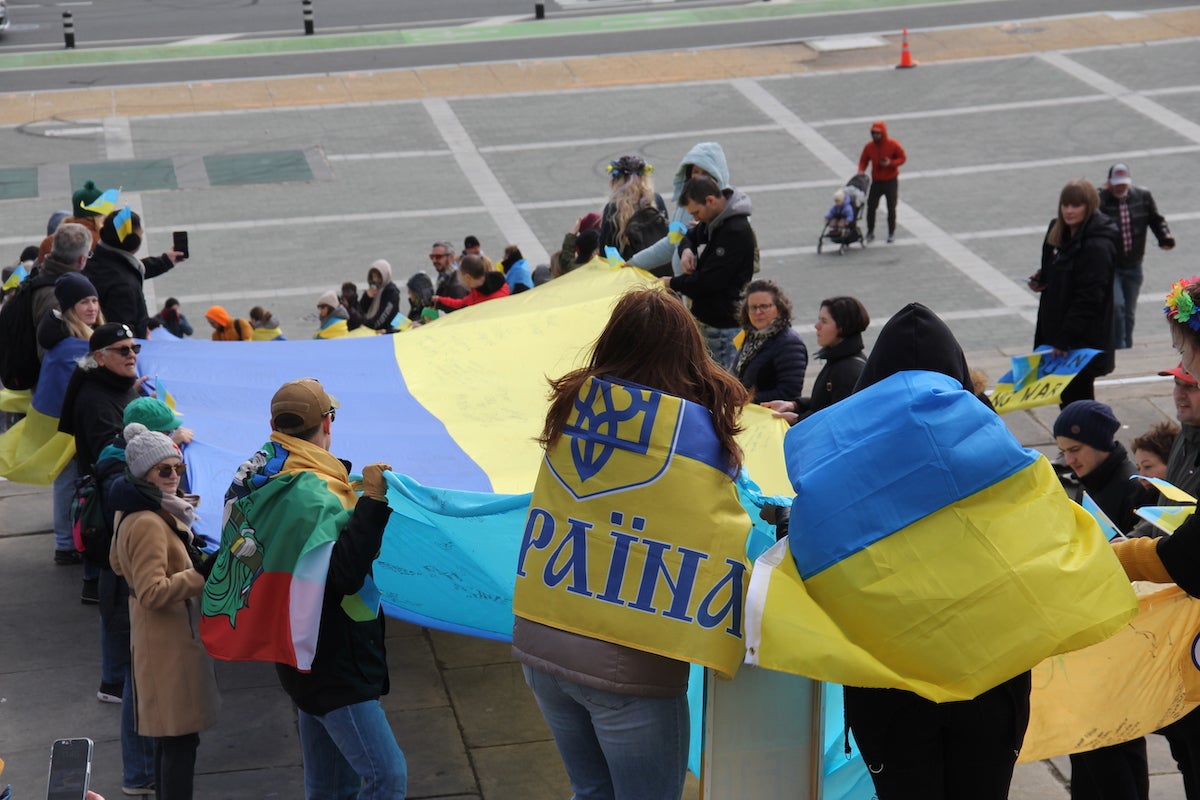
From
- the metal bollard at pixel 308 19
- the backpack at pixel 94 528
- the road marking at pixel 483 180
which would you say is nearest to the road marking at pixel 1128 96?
the road marking at pixel 483 180

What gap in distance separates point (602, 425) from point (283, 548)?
1.41m

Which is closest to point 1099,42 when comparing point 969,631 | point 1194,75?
point 1194,75

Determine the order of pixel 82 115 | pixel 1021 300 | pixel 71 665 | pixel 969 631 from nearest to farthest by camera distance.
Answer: pixel 969 631, pixel 71 665, pixel 1021 300, pixel 82 115

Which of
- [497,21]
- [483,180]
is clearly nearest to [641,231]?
[483,180]

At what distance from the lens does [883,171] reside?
1734 centimetres

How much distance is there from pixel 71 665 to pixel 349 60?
20930 millimetres

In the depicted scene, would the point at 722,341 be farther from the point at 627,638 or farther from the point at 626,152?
the point at 626,152

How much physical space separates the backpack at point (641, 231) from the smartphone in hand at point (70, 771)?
691 cm

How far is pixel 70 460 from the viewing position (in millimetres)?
7770

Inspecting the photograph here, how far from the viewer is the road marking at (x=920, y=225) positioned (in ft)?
50.4

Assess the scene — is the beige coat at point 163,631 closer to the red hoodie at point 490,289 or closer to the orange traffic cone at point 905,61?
the red hoodie at point 490,289

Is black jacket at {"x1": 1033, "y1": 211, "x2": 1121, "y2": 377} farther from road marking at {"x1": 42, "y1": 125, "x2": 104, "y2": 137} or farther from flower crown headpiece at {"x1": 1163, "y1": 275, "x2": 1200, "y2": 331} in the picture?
road marking at {"x1": 42, "y1": 125, "x2": 104, "y2": 137}

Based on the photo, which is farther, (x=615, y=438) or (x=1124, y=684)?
(x=1124, y=684)

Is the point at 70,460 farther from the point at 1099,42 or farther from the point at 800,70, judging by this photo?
the point at 1099,42
